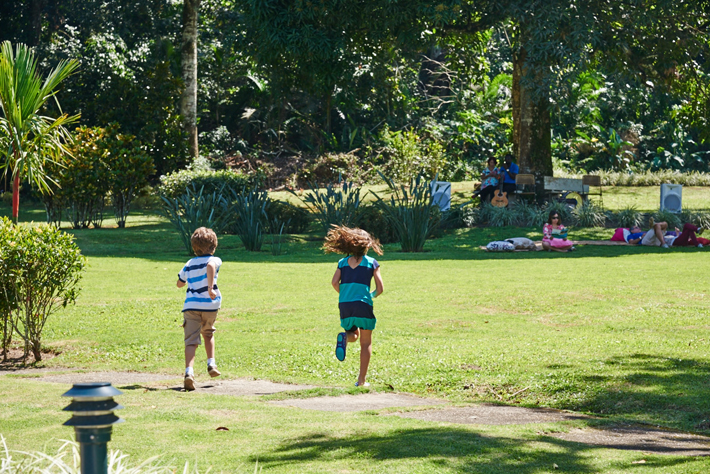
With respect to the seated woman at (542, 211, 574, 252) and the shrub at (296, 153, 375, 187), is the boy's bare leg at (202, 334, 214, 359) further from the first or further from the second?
the shrub at (296, 153, 375, 187)

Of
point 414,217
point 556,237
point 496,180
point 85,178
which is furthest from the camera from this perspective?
point 496,180

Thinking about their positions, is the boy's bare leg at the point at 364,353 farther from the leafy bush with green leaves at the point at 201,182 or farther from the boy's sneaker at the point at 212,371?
the leafy bush with green leaves at the point at 201,182

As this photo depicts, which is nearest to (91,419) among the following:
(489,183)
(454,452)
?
(454,452)

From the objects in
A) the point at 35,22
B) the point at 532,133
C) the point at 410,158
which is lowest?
the point at 410,158

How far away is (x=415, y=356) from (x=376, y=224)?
12.4 meters

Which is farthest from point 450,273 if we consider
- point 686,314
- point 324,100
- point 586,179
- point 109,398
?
point 324,100

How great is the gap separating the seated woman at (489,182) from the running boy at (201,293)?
56.2 feet

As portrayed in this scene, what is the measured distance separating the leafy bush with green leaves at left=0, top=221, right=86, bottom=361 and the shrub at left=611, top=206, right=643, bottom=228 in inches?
656

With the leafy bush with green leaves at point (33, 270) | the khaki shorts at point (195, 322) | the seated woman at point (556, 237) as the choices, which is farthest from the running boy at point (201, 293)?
the seated woman at point (556, 237)

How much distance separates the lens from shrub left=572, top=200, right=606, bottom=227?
2316 centimetres

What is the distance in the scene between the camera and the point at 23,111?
14.3 metres

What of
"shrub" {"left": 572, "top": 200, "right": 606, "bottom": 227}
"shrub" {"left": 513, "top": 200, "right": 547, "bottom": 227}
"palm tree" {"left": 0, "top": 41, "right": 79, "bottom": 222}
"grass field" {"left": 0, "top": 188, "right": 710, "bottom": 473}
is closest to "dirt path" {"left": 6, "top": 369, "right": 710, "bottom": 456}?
"grass field" {"left": 0, "top": 188, "right": 710, "bottom": 473}

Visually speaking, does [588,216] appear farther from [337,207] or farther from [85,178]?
[85,178]

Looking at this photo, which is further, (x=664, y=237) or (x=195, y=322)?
(x=664, y=237)
